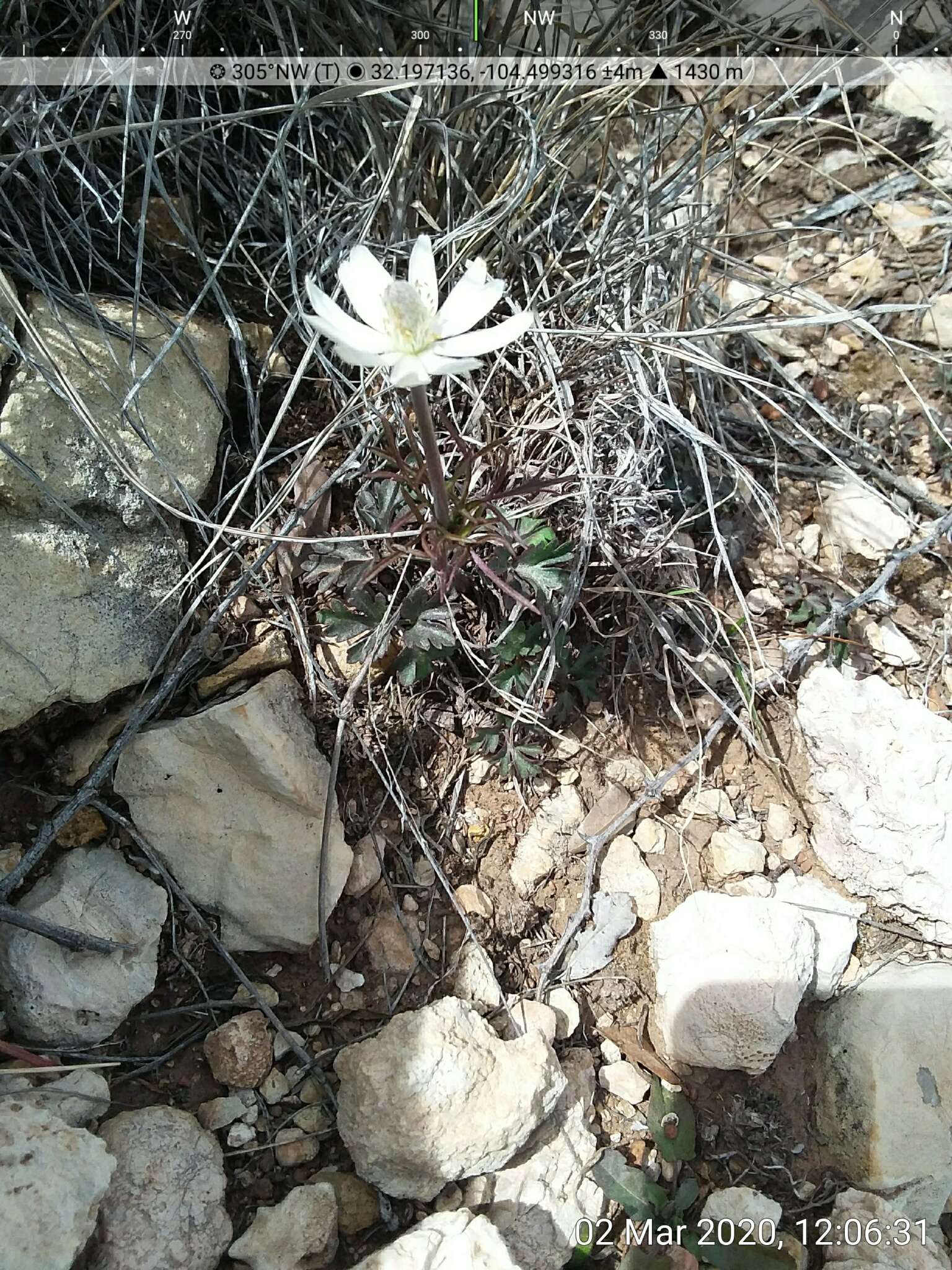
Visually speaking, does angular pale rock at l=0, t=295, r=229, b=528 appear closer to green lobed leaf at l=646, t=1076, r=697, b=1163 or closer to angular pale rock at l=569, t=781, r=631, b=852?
angular pale rock at l=569, t=781, r=631, b=852

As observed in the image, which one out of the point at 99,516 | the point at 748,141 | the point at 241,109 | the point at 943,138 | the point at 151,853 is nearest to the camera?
the point at 151,853

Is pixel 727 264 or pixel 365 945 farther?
pixel 727 264

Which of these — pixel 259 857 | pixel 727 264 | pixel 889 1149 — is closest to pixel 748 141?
pixel 727 264

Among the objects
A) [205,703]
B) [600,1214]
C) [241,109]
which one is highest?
[241,109]

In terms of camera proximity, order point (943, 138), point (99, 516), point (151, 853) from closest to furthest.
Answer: point (151, 853) < point (99, 516) < point (943, 138)

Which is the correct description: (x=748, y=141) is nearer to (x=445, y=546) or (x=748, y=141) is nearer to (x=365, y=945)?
(x=445, y=546)

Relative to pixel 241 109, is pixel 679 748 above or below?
below

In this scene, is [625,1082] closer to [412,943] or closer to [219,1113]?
[412,943]

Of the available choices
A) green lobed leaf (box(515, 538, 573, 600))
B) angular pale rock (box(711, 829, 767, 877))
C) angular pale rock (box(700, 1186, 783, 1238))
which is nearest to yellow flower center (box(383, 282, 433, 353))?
green lobed leaf (box(515, 538, 573, 600))
